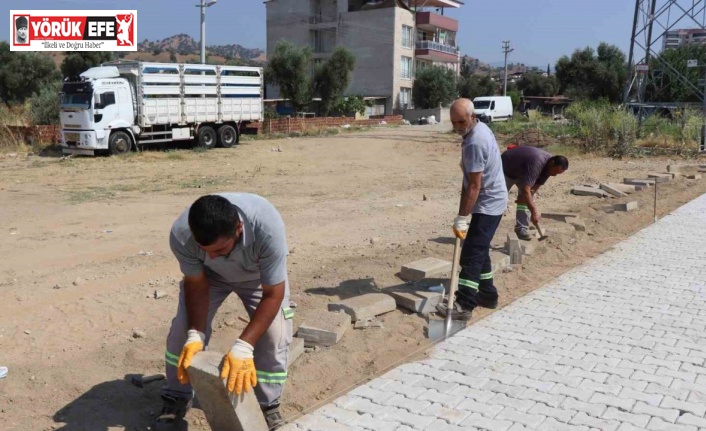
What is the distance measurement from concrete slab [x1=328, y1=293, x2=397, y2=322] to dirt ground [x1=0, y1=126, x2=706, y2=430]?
107mm

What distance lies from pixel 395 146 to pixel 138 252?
18.1 metres

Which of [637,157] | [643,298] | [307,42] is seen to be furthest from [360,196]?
[307,42]

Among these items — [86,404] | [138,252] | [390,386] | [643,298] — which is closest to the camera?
[86,404]

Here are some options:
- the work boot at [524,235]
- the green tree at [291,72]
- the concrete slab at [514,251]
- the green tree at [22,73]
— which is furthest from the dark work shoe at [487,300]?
the green tree at [22,73]

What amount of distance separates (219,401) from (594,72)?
56.8 metres

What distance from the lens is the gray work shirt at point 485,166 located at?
521cm

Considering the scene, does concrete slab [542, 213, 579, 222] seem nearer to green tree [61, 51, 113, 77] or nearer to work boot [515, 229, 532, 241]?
work boot [515, 229, 532, 241]

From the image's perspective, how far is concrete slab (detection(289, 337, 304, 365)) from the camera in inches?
168

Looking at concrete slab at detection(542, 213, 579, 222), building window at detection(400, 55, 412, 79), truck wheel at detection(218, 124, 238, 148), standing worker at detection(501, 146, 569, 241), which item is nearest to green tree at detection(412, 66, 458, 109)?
building window at detection(400, 55, 412, 79)

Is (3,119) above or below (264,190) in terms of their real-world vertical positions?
above

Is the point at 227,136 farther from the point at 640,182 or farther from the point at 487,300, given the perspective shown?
the point at 487,300

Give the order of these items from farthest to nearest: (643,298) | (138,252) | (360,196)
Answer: (360,196)
(138,252)
(643,298)

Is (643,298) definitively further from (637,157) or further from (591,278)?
(637,157)

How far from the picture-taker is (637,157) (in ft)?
65.4
